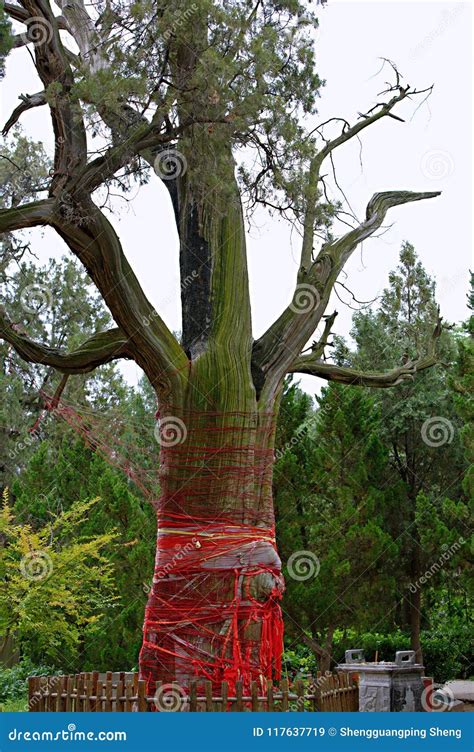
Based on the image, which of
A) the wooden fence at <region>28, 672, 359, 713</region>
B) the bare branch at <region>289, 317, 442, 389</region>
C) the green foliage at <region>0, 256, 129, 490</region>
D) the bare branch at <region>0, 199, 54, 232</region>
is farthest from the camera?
the green foliage at <region>0, 256, 129, 490</region>

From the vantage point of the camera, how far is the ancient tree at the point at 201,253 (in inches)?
171

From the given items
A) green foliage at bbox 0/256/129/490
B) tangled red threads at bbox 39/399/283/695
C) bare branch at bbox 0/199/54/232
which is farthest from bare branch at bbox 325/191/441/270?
green foliage at bbox 0/256/129/490

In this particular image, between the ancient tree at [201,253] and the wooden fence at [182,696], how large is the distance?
0.25m

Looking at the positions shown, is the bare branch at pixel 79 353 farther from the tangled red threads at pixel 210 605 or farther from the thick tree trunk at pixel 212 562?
the tangled red threads at pixel 210 605

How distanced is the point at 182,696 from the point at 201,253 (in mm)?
2784

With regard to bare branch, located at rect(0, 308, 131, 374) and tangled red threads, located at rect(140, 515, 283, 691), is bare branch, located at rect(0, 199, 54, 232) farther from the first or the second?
tangled red threads, located at rect(140, 515, 283, 691)

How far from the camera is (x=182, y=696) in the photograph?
15.3ft

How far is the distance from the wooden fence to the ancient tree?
25 centimetres

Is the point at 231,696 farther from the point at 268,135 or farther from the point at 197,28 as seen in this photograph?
the point at 197,28

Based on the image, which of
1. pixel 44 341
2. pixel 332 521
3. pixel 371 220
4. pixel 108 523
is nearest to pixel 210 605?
pixel 371 220

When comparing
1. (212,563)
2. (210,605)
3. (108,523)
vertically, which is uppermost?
(108,523)

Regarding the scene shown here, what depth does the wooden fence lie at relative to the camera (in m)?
4.32

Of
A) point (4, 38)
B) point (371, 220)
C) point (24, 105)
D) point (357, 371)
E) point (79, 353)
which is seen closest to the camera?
point (4, 38)

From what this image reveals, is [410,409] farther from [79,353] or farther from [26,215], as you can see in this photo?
[26,215]
